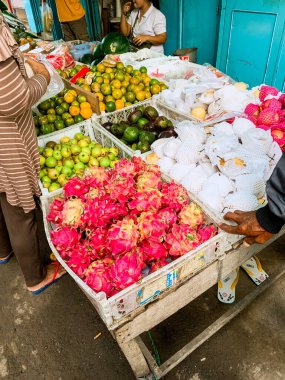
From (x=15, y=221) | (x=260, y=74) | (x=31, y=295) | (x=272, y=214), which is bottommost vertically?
(x=31, y=295)

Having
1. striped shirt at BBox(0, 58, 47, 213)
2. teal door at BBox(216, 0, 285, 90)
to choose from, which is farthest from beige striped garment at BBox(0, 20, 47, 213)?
teal door at BBox(216, 0, 285, 90)

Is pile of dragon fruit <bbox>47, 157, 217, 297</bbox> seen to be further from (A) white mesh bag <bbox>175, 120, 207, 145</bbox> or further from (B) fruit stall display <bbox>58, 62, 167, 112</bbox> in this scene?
(B) fruit stall display <bbox>58, 62, 167, 112</bbox>

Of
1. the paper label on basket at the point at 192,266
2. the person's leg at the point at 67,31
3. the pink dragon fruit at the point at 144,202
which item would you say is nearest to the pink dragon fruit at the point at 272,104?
the pink dragon fruit at the point at 144,202

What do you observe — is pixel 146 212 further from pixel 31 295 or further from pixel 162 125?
pixel 31 295

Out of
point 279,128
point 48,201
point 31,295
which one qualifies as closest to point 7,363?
point 31,295

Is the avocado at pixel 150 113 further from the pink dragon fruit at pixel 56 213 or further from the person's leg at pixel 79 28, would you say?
the person's leg at pixel 79 28

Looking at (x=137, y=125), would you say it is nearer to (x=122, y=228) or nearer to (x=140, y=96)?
(x=140, y=96)

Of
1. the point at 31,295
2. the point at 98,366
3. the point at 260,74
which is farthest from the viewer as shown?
the point at 260,74

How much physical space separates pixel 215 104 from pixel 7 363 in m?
2.77

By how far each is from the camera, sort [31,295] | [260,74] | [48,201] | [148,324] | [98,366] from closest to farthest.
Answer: [148,324] → [48,201] → [98,366] → [31,295] → [260,74]

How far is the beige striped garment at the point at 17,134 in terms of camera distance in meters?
1.54

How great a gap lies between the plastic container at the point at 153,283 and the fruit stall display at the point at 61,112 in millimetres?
1822

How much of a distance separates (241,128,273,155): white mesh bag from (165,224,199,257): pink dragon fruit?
83cm

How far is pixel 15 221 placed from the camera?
2.21 m
